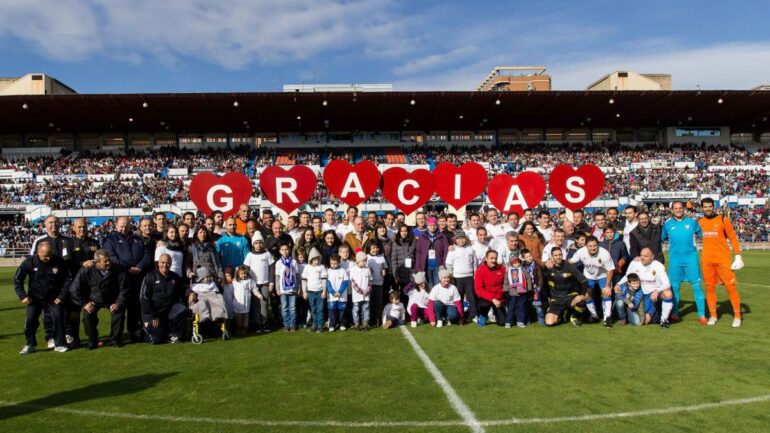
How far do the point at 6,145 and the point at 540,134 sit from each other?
43714 mm

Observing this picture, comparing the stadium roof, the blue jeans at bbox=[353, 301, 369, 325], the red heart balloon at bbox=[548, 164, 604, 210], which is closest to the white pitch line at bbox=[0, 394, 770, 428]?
the blue jeans at bbox=[353, 301, 369, 325]

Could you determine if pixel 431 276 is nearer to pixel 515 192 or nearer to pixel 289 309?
pixel 289 309

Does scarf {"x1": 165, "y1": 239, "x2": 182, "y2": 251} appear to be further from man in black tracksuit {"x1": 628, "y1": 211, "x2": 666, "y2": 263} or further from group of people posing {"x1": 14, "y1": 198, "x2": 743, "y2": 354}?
man in black tracksuit {"x1": 628, "y1": 211, "x2": 666, "y2": 263}

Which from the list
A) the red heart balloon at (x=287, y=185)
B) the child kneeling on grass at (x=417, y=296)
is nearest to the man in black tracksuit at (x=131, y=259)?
the red heart balloon at (x=287, y=185)

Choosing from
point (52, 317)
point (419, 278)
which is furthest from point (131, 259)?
point (419, 278)

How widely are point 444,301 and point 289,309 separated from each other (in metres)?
2.32

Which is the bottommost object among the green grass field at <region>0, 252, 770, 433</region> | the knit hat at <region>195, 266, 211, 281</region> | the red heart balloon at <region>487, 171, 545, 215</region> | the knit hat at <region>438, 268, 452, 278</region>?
the green grass field at <region>0, 252, 770, 433</region>

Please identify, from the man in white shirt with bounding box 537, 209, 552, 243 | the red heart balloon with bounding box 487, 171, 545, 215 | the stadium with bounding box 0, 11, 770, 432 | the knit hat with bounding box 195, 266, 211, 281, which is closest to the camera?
the stadium with bounding box 0, 11, 770, 432

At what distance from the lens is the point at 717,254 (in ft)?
25.0

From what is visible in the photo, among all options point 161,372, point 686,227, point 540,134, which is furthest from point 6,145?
point 686,227

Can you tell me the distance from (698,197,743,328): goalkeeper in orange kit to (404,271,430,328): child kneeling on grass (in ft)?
13.4

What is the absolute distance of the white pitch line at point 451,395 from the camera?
13.1 feet

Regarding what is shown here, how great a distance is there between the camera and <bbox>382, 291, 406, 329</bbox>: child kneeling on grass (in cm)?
800

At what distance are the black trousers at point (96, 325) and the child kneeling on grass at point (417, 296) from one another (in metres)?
4.04
